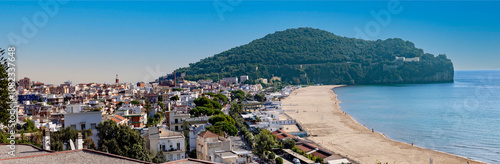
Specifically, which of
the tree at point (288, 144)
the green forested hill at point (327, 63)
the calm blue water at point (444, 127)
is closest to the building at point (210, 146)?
the tree at point (288, 144)

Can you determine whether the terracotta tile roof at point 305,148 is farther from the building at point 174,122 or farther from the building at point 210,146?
the building at point 174,122

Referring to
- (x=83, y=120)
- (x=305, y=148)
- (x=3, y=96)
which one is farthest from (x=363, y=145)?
(x=3, y=96)

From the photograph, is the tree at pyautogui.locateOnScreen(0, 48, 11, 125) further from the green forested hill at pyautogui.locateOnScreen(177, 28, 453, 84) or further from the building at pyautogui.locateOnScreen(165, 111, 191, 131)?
the green forested hill at pyautogui.locateOnScreen(177, 28, 453, 84)

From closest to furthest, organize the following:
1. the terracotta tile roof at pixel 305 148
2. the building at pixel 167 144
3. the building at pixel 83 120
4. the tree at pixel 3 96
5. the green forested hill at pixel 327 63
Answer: the tree at pixel 3 96 < the building at pixel 167 144 < the building at pixel 83 120 < the terracotta tile roof at pixel 305 148 < the green forested hill at pixel 327 63

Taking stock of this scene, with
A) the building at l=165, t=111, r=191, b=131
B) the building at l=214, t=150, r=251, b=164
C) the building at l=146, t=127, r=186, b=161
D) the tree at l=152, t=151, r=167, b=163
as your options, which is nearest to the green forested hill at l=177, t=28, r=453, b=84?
the building at l=165, t=111, r=191, b=131

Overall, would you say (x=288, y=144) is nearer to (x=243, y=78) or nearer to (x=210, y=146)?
(x=210, y=146)

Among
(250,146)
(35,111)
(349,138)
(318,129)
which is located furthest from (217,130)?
(35,111)
